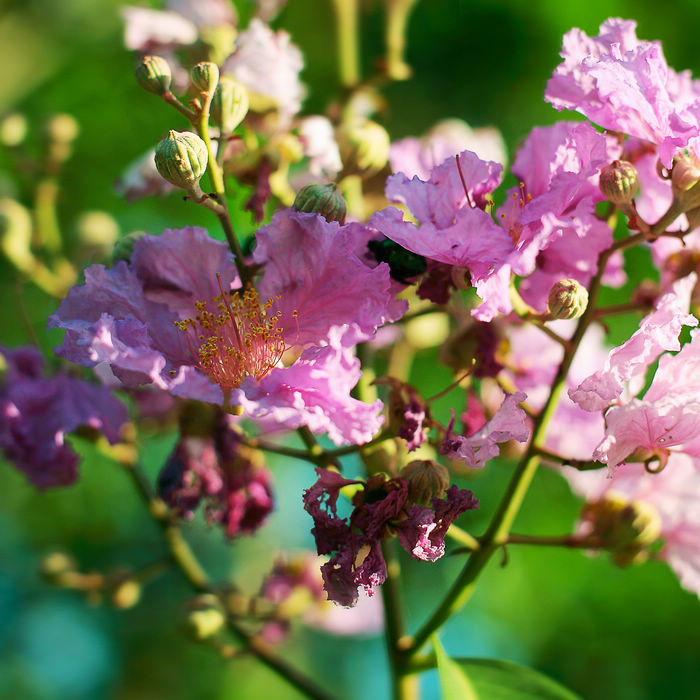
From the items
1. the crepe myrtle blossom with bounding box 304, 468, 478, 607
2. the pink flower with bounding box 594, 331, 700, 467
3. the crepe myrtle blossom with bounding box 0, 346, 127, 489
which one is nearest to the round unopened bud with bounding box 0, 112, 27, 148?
the crepe myrtle blossom with bounding box 0, 346, 127, 489

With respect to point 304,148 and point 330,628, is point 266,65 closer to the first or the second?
point 304,148

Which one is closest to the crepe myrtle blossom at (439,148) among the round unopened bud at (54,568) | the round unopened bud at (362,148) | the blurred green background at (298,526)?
the round unopened bud at (362,148)

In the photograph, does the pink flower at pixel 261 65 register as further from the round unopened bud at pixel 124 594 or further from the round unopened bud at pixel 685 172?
the round unopened bud at pixel 124 594

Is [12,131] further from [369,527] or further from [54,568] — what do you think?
[369,527]

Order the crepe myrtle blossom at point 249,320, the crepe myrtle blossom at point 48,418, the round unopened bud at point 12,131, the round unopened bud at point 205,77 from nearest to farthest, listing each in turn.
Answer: the crepe myrtle blossom at point 249,320
the round unopened bud at point 205,77
the crepe myrtle blossom at point 48,418
the round unopened bud at point 12,131

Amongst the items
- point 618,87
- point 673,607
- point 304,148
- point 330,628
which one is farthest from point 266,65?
point 673,607

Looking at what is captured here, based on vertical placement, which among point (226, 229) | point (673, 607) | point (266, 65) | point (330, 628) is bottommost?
point (673, 607)
